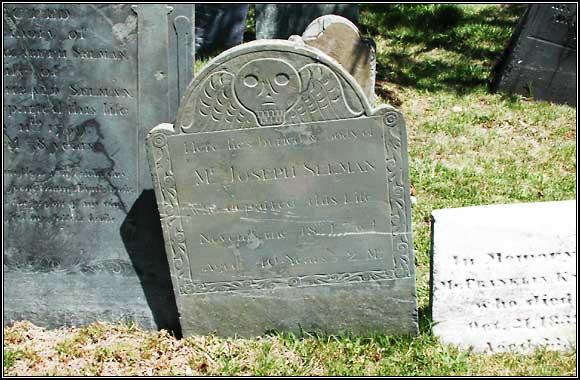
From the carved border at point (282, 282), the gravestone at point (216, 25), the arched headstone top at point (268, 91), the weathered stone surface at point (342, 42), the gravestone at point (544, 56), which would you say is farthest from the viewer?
the gravestone at point (216, 25)

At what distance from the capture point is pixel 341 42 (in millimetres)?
6926

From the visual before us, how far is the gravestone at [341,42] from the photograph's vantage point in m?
6.86

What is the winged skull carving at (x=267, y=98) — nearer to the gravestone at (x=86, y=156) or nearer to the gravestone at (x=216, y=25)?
the gravestone at (x=86, y=156)

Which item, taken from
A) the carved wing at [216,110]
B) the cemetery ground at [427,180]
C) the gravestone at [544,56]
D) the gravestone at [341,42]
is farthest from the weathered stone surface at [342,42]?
the carved wing at [216,110]

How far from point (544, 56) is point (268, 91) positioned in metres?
4.80

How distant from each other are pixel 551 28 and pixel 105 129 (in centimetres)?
517

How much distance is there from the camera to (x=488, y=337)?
4.77 meters

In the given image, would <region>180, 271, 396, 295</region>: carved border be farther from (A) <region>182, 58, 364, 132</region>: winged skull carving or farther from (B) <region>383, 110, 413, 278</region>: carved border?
(A) <region>182, 58, 364, 132</region>: winged skull carving

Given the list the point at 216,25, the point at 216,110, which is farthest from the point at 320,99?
the point at 216,25

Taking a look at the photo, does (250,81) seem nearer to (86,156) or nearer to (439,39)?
(86,156)

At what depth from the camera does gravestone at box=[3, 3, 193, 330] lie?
15.2 feet

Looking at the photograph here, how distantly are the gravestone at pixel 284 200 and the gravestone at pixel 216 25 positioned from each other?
5564 mm

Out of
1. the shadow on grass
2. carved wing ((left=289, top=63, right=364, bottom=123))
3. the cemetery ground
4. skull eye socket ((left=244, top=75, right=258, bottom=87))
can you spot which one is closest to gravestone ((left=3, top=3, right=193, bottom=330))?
the cemetery ground

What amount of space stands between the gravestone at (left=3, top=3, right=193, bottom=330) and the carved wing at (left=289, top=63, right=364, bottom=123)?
2.30ft
